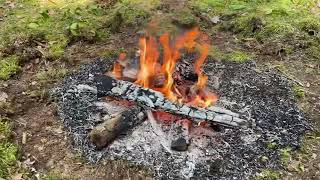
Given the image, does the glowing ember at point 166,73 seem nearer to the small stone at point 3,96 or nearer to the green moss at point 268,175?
the green moss at point 268,175

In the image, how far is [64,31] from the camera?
7.16m

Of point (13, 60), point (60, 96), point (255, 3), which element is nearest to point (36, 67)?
point (13, 60)

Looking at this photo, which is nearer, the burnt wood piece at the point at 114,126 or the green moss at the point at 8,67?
the burnt wood piece at the point at 114,126

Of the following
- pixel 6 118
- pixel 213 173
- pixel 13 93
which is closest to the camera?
pixel 213 173

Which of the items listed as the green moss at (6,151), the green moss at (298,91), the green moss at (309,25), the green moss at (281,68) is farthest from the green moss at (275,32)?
the green moss at (6,151)

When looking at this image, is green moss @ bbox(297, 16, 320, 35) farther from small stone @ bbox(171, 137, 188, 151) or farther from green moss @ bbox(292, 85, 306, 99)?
small stone @ bbox(171, 137, 188, 151)

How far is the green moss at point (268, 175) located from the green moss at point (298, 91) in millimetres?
1440

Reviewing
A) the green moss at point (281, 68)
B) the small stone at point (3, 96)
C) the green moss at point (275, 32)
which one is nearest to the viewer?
the small stone at point (3, 96)

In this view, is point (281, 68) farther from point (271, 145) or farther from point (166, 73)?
point (166, 73)

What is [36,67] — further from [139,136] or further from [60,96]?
[139,136]

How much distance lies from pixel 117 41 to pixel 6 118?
2.22 metres

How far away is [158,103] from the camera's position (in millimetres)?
5078

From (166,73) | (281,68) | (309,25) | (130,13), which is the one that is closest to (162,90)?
(166,73)

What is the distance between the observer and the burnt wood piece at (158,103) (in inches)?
198
